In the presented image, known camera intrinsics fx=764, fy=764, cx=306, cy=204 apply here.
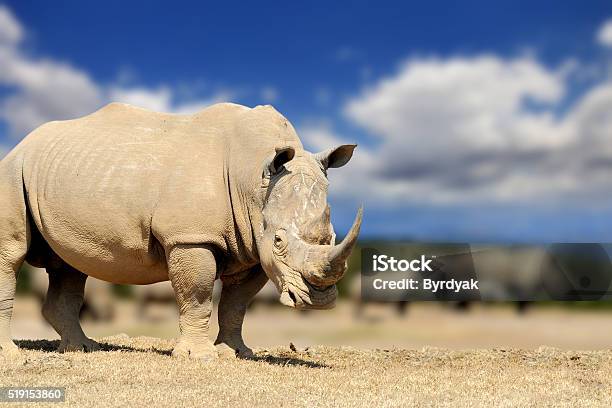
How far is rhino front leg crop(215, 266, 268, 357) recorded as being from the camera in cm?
1039

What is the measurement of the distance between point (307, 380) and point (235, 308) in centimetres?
225

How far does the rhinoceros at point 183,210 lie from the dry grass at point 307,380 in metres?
0.86

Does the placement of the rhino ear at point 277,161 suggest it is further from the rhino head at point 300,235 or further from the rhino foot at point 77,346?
the rhino foot at point 77,346

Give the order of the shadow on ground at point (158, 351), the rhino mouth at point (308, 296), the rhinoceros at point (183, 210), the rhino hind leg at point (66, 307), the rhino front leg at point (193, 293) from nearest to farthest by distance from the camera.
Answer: the rhino mouth at point (308, 296) < the rhinoceros at point (183, 210) < the rhino front leg at point (193, 293) < the shadow on ground at point (158, 351) < the rhino hind leg at point (66, 307)

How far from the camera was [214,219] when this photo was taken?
9.41 metres

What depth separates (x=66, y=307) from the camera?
1127 centimetres

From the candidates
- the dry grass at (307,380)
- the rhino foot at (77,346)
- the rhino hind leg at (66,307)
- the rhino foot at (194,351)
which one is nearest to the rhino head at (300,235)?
the dry grass at (307,380)

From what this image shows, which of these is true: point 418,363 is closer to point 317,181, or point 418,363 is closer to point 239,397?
point 317,181

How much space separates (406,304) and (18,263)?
667 cm

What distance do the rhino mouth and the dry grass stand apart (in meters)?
0.84

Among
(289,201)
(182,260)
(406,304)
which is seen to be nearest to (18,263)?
(182,260)

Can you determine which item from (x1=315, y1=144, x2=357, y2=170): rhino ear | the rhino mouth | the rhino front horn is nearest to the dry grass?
the rhino mouth

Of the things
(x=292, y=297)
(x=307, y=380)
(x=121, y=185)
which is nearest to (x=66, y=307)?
(x=121, y=185)

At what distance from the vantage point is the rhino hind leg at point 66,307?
1104 cm
